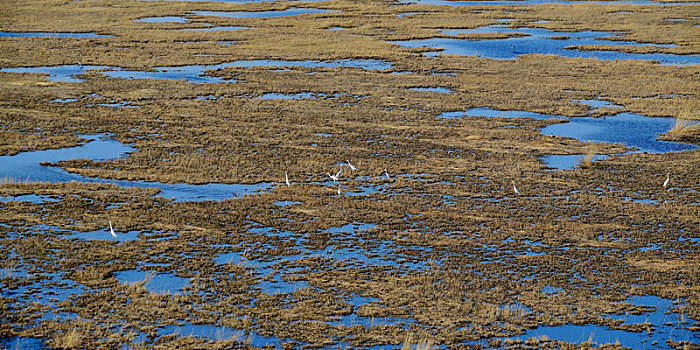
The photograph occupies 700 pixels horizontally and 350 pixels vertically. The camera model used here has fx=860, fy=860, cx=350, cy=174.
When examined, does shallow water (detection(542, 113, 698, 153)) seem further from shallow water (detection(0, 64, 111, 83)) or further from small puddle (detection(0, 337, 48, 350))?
shallow water (detection(0, 64, 111, 83))

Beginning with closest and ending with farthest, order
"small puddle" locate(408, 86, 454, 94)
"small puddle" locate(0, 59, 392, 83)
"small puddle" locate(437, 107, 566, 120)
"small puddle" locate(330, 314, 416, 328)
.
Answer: "small puddle" locate(330, 314, 416, 328) < "small puddle" locate(437, 107, 566, 120) < "small puddle" locate(408, 86, 454, 94) < "small puddle" locate(0, 59, 392, 83)

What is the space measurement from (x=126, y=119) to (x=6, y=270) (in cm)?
1385

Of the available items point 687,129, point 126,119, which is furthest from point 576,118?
point 126,119

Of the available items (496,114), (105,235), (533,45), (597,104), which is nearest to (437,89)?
(496,114)

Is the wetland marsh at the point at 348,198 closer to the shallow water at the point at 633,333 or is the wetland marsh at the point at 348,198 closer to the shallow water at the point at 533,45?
the shallow water at the point at 633,333

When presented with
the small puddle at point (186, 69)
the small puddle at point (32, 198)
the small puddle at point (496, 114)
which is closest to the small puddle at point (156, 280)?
the small puddle at point (32, 198)

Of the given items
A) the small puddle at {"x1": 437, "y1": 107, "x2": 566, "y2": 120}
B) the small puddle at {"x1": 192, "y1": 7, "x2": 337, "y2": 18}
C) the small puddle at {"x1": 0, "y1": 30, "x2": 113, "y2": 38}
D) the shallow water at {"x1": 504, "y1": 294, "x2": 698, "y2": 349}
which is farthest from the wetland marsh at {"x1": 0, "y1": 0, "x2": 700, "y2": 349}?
the small puddle at {"x1": 192, "y1": 7, "x2": 337, "y2": 18}

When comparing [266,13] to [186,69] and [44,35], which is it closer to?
[44,35]

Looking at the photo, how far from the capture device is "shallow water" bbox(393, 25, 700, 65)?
44.3 metres

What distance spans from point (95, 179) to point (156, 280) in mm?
7659

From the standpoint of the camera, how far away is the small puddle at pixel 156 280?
1597 centimetres

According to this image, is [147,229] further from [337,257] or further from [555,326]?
[555,326]

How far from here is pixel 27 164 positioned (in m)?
24.6

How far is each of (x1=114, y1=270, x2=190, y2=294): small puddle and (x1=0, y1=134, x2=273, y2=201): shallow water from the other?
490 cm
